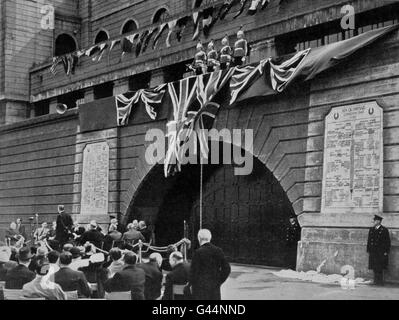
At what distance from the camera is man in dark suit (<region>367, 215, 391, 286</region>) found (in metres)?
13.6

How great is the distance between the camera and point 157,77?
23266 millimetres

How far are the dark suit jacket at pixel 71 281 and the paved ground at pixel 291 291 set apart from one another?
361 cm

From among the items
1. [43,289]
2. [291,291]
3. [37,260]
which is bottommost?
[291,291]

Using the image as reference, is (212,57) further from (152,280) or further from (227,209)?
(152,280)

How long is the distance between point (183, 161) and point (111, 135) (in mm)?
5158

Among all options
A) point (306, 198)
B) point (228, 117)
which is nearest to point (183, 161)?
point (228, 117)

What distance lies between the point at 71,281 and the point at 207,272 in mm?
A: 2087

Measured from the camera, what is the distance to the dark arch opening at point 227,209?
19094 millimetres

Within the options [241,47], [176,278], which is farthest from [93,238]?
[176,278]

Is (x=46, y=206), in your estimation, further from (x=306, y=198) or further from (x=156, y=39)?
(x=306, y=198)

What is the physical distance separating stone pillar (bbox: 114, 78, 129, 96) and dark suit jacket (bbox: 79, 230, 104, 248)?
9781 millimetres

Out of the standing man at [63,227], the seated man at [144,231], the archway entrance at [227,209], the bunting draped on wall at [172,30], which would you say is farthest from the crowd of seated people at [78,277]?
the bunting draped on wall at [172,30]

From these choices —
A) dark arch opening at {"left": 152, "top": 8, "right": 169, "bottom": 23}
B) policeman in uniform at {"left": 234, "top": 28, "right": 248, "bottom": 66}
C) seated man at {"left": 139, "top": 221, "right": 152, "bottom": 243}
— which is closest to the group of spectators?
seated man at {"left": 139, "top": 221, "right": 152, "bottom": 243}
